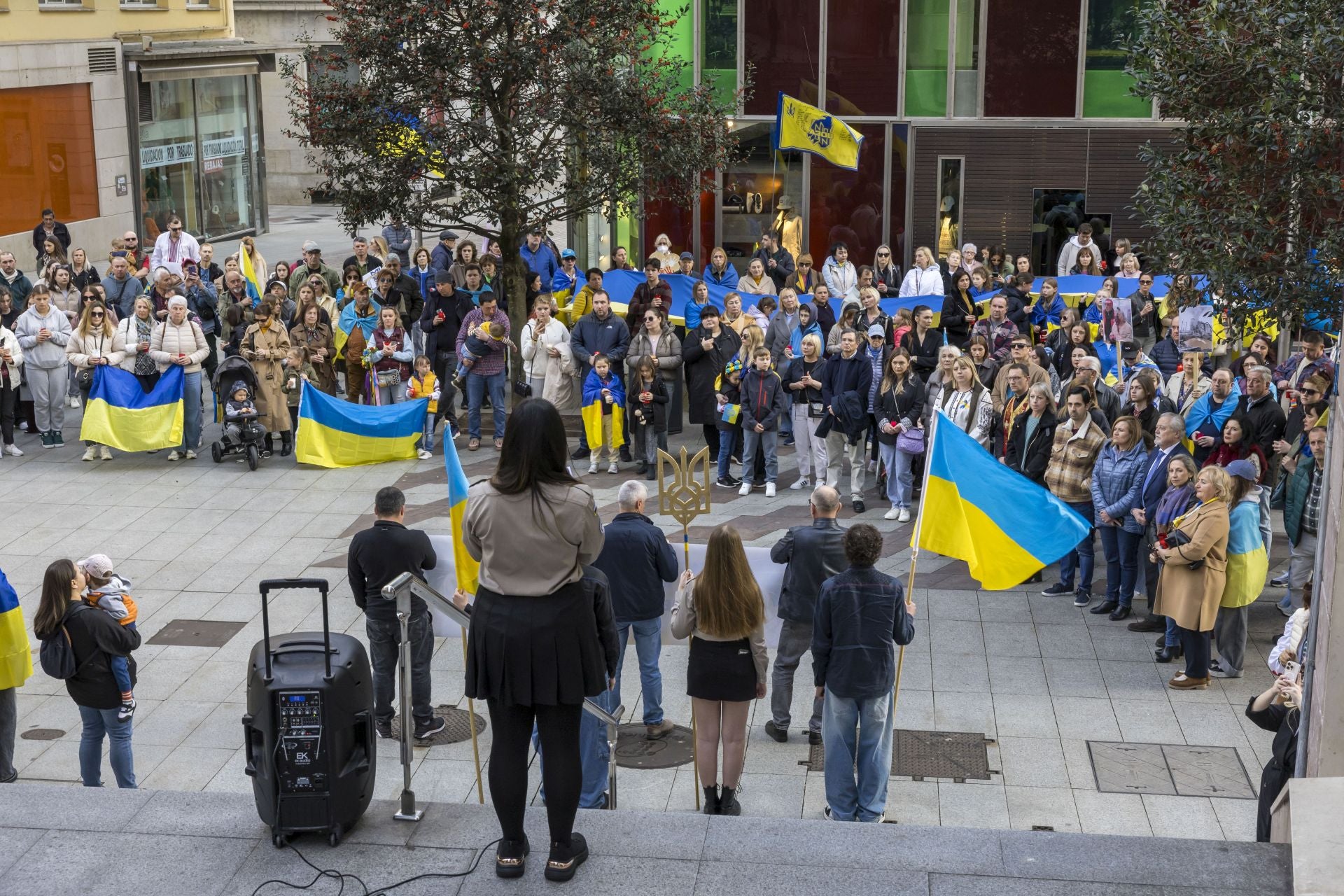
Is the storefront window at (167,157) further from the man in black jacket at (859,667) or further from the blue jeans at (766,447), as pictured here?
the man in black jacket at (859,667)

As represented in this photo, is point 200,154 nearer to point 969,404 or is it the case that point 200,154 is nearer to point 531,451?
point 969,404

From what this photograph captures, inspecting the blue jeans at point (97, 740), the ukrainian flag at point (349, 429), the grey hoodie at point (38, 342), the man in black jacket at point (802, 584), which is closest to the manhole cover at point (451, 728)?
the blue jeans at point (97, 740)

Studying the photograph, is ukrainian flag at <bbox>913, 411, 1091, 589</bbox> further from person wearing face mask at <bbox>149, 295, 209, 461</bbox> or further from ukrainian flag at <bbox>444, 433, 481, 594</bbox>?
person wearing face mask at <bbox>149, 295, 209, 461</bbox>

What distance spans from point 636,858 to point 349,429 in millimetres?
10985

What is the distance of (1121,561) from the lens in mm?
11781

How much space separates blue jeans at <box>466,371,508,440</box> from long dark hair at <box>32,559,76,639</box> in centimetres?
820

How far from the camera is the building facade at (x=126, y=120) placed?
2736 centimetres

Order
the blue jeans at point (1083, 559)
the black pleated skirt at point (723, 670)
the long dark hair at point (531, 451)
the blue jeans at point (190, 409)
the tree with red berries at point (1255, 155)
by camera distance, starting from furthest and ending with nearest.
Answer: the blue jeans at point (190, 409) < the blue jeans at point (1083, 559) < the tree with red berries at point (1255, 155) < the black pleated skirt at point (723, 670) < the long dark hair at point (531, 451)

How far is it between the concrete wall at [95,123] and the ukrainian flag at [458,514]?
1969cm

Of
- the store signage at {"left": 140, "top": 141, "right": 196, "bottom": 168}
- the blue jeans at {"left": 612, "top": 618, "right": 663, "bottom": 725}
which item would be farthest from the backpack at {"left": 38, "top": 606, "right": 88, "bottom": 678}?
the store signage at {"left": 140, "top": 141, "right": 196, "bottom": 168}

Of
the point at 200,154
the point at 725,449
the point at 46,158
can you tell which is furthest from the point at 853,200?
the point at 200,154

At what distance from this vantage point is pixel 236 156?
35031 mm

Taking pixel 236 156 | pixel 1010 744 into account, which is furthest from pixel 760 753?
pixel 236 156

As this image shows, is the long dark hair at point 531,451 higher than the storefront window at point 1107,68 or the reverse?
the reverse
